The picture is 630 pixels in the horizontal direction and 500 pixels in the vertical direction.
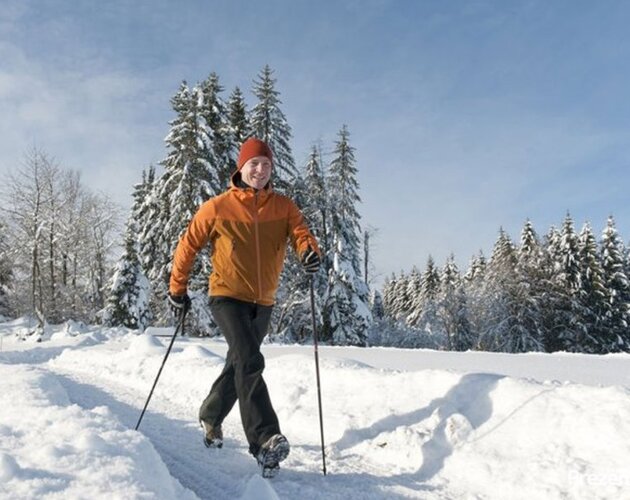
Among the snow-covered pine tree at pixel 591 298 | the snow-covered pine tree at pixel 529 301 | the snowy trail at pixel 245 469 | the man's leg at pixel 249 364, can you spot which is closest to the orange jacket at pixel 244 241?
the man's leg at pixel 249 364

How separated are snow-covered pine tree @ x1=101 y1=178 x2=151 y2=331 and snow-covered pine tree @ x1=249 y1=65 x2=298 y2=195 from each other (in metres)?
9.65

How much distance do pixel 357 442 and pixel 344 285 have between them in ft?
69.7

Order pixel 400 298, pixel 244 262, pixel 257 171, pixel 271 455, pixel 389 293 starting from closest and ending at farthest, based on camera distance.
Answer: pixel 271 455 < pixel 244 262 < pixel 257 171 < pixel 400 298 < pixel 389 293

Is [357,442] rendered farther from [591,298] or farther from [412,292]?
[412,292]

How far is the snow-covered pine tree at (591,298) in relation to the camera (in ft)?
121

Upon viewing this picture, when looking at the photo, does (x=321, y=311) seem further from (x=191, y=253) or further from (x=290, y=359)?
(x=191, y=253)

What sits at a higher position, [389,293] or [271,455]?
[389,293]

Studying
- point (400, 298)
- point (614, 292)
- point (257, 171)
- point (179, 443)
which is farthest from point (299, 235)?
point (400, 298)

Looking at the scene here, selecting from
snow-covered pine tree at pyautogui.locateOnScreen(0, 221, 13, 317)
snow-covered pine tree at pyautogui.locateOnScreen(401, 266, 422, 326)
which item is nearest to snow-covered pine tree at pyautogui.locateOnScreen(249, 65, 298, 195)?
snow-covered pine tree at pyautogui.locateOnScreen(0, 221, 13, 317)

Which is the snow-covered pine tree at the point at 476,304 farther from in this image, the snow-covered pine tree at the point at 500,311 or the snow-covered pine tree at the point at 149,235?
the snow-covered pine tree at the point at 149,235

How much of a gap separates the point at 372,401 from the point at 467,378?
92 centimetres

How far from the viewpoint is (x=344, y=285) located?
25562 millimetres

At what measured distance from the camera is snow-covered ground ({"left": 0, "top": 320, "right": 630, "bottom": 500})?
8.22ft

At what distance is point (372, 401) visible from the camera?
505 centimetres
